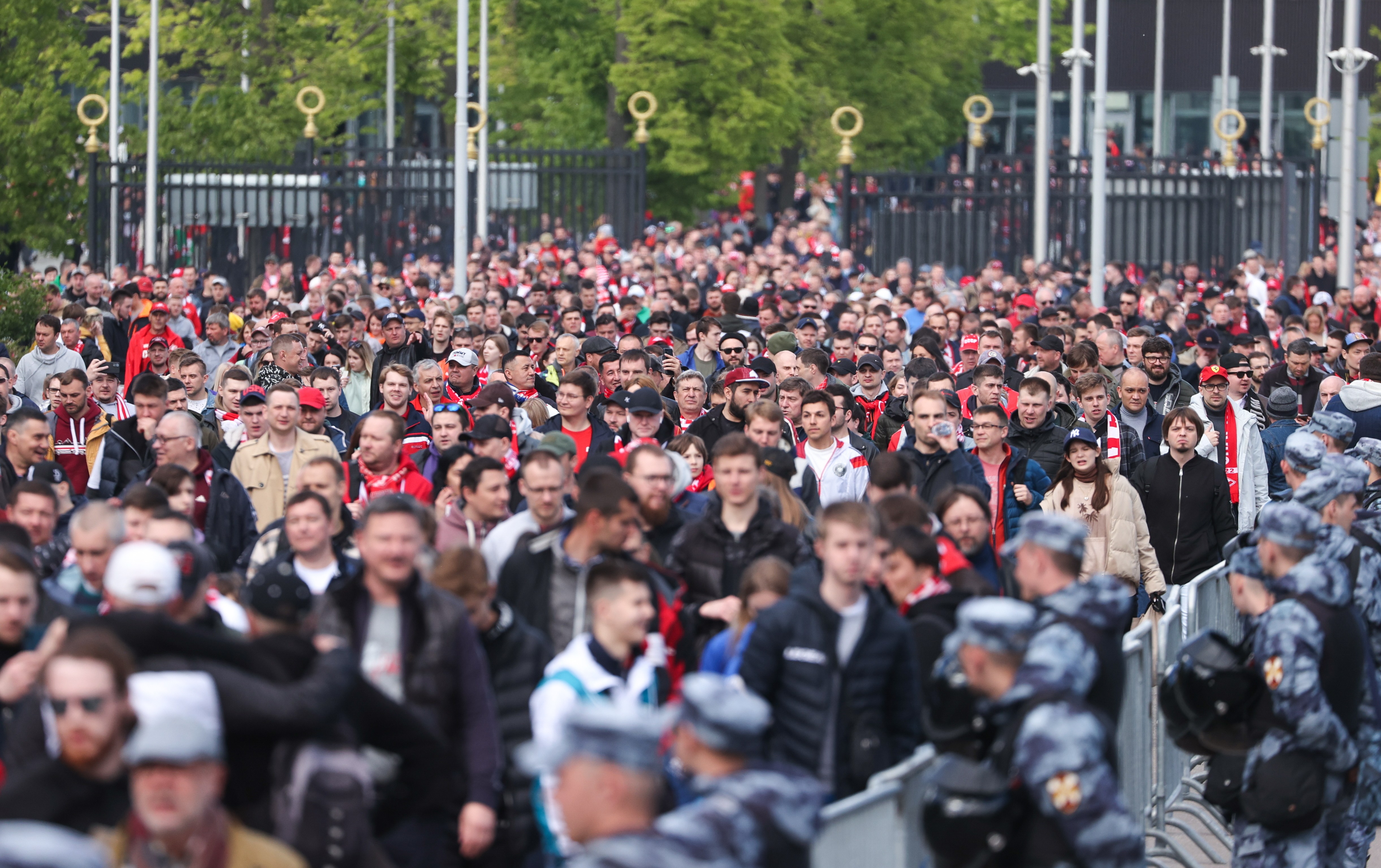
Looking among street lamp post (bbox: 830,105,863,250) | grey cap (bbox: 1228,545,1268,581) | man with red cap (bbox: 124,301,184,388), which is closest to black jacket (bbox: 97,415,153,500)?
man with red cap (bbox: 124,301,184,388)

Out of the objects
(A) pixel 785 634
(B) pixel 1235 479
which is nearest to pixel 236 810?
(A) pixel 785 634

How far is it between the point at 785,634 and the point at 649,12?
31.7 metres

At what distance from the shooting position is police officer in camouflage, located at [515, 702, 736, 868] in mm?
4410

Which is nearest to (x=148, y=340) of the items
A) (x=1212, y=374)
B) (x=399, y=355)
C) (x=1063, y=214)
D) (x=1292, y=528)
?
(x=399, y=355)

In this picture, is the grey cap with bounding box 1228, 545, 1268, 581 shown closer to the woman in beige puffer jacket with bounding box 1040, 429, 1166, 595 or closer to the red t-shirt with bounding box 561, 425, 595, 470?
the woman in beige puffer jacket with bounding box 1040, 429, 1166, 595

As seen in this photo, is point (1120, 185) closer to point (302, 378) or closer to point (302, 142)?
point (302, 142)

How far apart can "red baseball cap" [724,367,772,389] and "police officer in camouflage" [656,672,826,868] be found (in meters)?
7.75

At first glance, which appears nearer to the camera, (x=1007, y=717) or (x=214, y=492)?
(x=1007, y=717)

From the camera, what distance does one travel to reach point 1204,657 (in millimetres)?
7543

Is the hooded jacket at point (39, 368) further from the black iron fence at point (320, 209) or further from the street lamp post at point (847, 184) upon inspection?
the street lamp post at point (847, 184)

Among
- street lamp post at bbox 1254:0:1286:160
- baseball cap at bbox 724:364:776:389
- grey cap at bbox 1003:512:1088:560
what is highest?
street lamp post at bbox 1254:0:1286:160

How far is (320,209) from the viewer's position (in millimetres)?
31656

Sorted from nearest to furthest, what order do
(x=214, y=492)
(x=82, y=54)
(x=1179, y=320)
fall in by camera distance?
(x=214, y=492) → (x=1179, y=320) → (x=82, y=54)

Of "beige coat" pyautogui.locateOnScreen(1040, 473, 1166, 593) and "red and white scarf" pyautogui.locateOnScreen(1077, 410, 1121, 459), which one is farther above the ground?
"red and white scarf" pyautogui.locateOnScreen(1077, 410, 1121, 459)
